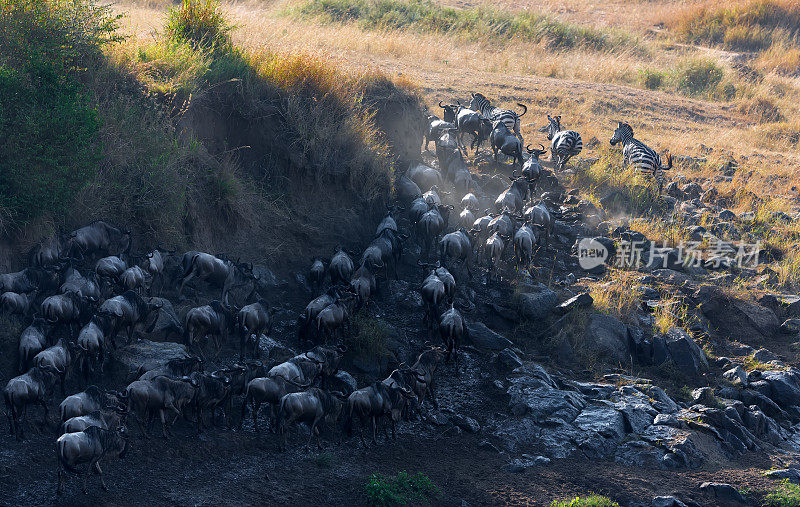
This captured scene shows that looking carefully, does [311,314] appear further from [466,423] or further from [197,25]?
[197,25]

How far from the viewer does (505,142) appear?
18.2m

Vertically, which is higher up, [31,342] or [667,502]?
[31,342]

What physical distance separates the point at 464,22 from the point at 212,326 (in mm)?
25305

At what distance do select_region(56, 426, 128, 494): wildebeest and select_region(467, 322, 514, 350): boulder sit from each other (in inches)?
231

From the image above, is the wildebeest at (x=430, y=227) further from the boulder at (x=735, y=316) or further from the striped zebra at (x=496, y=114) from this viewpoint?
the striped zebra at (x=496, y=114)

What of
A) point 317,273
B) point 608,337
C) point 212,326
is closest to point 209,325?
point 212,326

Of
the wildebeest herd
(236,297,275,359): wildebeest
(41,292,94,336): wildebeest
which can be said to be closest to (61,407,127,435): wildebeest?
the wildebeest herd

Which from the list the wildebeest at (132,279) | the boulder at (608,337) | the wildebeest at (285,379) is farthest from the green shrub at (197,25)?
the boulder at (608,337)

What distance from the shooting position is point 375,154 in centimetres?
1563

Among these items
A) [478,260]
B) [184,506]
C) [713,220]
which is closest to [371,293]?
[478,260]

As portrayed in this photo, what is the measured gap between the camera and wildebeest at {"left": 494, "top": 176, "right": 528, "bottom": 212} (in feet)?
53.4

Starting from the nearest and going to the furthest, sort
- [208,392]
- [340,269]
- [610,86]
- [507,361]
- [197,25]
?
[208,392], [507,361], [340,269], [197,25], [610,86]

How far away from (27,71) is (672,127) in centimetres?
1913

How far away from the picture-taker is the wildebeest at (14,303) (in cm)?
959
